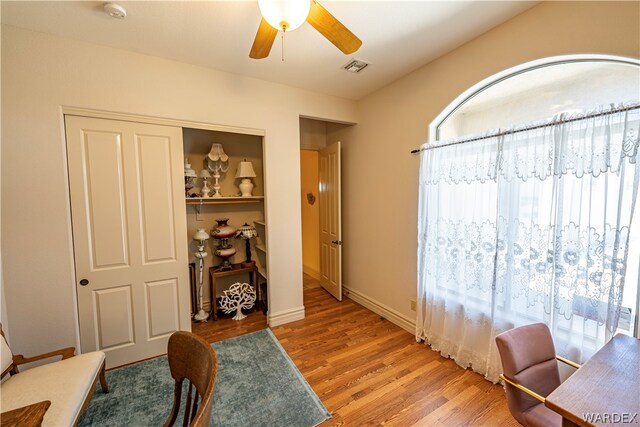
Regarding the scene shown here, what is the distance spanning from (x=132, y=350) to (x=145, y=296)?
0.48 meters

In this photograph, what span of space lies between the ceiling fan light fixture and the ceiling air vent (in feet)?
4.14

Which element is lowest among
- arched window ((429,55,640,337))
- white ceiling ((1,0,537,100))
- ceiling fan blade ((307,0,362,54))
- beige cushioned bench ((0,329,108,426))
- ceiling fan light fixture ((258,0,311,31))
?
beige cushioned bench ((0,329,108,426))

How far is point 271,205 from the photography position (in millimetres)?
2830

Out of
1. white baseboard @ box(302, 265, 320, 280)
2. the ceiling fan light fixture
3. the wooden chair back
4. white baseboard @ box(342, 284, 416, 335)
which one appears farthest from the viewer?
white baseboard @ box(302, 265, 320, 280)

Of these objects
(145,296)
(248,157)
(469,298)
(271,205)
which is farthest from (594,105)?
(145,296)

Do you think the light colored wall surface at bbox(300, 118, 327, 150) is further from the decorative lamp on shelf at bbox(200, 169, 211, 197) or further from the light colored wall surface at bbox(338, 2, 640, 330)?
the decorative lamp on shelf at bbox(200, 169, 211, 197)

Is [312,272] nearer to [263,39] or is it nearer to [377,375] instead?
[377,375]

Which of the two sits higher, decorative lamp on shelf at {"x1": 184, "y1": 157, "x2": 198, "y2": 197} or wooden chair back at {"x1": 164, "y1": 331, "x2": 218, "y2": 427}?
decorative lamp on shelf at {"x1": 184, "y1": 157, "x2": 198, "y2": 197}

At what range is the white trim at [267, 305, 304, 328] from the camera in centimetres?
288

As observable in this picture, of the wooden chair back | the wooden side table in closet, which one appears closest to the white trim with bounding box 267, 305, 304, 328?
the wooden side table in closet

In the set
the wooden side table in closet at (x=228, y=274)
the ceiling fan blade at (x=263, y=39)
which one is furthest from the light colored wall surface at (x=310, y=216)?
the ceiling fan blade at (x=263, y=39)

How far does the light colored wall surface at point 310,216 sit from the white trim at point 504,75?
251cm

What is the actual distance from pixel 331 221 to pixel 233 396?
2.36 m

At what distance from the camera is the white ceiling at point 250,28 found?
1.66 m
